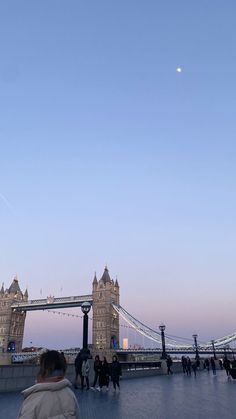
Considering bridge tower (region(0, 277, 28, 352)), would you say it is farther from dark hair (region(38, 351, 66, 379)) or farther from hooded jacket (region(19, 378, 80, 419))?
hooded jacket (region(19, 378, 80, 419))

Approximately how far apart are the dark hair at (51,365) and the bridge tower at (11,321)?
10943 centimetres

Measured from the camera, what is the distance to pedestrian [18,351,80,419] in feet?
8.45

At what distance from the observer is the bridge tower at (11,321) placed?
106312mm

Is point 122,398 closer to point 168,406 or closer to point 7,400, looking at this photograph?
point 168,406

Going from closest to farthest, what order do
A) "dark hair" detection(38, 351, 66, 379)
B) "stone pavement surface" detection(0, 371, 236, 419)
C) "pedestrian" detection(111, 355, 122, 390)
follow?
"dark hair" detection(38, 351, 66, 379), "stone pavement surface" detection(0, 371, 236, 419), "pedestrian" detection(111, 355, 122, 390)

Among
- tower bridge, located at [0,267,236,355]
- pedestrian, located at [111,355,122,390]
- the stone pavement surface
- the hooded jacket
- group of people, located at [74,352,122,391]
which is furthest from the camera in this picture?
tower bridge, located at [0,267,236,355]

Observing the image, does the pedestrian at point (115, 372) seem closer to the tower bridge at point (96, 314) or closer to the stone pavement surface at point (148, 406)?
the stone pavement surface at point (148, 406)

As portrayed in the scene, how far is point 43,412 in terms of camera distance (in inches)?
101

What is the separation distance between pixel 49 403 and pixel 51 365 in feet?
0.88

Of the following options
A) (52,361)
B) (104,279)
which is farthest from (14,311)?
(52,361)

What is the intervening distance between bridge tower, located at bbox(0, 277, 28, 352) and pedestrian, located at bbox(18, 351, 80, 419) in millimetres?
109522

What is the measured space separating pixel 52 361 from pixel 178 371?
3233 centimetres

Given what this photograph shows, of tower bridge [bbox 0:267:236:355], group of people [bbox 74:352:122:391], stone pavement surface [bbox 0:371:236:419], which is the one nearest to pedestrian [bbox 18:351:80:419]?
stone pavement surface [bbox 0:371:236:419]

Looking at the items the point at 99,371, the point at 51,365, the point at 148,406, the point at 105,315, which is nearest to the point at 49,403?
the point at 51,365
